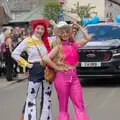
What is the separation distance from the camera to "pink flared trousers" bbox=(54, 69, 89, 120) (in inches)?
237

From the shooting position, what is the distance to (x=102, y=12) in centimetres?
7388

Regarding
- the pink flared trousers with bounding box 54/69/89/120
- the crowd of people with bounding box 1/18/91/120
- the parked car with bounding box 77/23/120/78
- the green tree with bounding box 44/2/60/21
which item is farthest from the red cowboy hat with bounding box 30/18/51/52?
the green tree with bounding box 44/2/60/21

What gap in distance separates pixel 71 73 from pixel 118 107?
3316 millimetres

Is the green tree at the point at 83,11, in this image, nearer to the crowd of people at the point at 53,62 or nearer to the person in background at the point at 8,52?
the person in background at the point at 8,52

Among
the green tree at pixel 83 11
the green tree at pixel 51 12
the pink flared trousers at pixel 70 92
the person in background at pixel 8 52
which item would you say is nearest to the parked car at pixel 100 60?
the person in background at pixel 8 52

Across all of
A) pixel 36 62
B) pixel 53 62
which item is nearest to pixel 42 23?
pixel 36 62

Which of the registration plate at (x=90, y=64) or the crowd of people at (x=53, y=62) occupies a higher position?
the crowd of people at (x=53, y=62)

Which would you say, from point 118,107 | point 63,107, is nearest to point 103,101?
point 118,107

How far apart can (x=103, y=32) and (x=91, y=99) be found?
3.64m

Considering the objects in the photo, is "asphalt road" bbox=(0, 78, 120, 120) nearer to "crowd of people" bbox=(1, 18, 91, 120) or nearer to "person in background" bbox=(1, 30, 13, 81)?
"person in background" bbox=(1, 30, 13, 81)

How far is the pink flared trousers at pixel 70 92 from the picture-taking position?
6.03 meters

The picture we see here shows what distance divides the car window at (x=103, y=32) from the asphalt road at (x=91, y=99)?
4.31ft

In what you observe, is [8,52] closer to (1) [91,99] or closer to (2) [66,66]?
(1) [91,99]

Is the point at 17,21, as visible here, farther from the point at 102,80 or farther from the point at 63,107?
the point at 63,107
